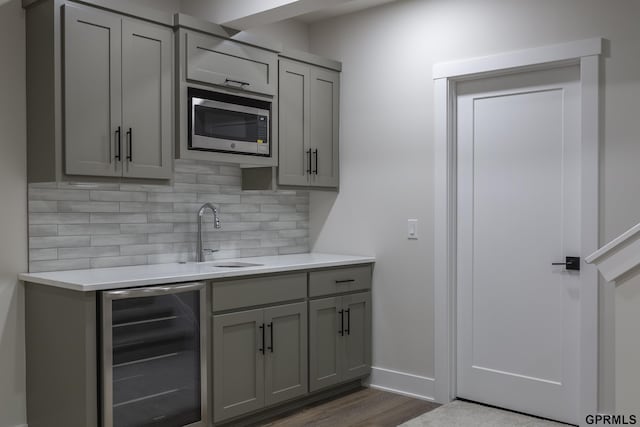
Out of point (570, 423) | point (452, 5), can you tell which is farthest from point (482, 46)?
point (570, 423)

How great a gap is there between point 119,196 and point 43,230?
46 centimetres

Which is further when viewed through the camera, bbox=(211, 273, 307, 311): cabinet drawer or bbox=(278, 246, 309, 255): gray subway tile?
bbox=(278, 246, 309, 255): gray subway tile

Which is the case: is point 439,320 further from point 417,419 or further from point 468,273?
point 417,419

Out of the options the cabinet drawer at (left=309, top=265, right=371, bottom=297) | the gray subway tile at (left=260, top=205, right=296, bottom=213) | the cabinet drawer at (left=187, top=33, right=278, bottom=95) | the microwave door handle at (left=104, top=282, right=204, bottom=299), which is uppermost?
the cabinet drawer at (left=187, top=33, right=278, bottom=95)

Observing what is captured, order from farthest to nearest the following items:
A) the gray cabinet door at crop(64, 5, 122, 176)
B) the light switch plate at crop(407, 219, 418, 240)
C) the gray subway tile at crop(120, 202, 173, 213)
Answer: the light switch plate at crop(407, 219, 418, 240) → the gray subway tile at crop(120, 202, 173, 213) → the gray cabinet door at crop(64, 5, 122, 176)

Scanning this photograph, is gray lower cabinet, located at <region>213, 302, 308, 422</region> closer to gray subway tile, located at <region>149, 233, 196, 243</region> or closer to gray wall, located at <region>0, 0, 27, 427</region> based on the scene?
gray subway tile, located at <region>149, 233, 196, 243</region>

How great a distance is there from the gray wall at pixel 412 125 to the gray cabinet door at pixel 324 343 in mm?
401

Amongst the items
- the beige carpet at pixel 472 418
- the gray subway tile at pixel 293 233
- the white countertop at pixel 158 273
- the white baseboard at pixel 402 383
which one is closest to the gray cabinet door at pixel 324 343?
the white countertop at pixel 158 273

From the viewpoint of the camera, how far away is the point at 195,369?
127 inches

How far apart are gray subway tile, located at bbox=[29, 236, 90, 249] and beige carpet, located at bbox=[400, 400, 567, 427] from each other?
2051 mm

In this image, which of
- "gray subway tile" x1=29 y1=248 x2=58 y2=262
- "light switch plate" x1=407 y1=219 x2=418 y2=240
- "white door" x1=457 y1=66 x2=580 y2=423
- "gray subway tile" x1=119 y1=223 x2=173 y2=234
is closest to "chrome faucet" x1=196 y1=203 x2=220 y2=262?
"gray subway tile" x1=119 y1=223 x2=173 y2=234

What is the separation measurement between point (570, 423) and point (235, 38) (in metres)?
2.92

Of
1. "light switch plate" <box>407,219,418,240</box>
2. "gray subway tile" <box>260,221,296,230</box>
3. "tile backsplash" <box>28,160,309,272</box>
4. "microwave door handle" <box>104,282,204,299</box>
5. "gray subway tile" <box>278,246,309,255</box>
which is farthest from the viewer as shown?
"gray subway tile" <box>278,246,309,255</box>

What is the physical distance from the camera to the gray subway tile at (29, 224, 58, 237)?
10.5 feet
